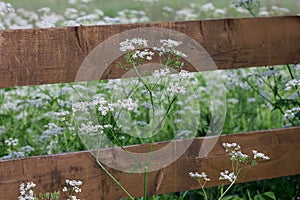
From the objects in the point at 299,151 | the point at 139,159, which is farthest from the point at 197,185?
the point at 299,151

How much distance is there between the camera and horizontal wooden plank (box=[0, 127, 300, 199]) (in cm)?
229

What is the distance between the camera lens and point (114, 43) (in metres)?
2.41

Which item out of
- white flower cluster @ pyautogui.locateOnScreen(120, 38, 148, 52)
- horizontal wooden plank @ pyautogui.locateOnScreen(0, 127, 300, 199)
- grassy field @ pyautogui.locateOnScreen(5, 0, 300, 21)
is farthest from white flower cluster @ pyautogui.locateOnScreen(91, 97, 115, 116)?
grassy field @ pyautogui.locateOnScreen(5, 0, 300, 21)

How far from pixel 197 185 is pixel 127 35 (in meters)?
0.73

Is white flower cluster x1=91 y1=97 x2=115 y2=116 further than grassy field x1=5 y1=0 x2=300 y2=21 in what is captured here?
No

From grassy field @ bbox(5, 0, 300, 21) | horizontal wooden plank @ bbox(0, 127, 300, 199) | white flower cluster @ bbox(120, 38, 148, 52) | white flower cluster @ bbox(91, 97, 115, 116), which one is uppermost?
grassy field @ bbox(5, 0, 300, 21)

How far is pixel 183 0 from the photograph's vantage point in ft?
24.1

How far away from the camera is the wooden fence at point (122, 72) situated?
2.27m

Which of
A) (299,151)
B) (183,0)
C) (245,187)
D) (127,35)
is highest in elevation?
(183,0)

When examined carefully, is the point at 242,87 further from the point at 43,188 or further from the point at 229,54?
the point at 43,188

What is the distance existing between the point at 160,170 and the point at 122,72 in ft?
1.50

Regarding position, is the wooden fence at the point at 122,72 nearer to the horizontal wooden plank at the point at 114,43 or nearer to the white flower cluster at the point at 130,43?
the horizontal wooden plank at the point at 114,43

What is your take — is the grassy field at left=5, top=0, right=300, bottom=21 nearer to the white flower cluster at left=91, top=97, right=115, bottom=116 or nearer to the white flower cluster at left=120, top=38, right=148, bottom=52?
the white flower cluster at left=120, top=38, right=148, bottom=52

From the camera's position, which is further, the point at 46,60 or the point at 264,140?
the point at 264,140
